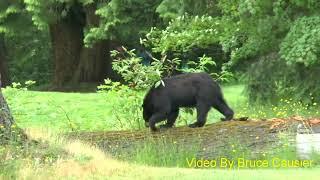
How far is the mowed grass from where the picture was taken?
14.1m

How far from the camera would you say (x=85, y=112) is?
18.5m

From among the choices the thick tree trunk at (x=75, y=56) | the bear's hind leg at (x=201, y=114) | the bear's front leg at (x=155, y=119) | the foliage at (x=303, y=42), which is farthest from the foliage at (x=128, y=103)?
the thick tree trunk at (x=75, y=56)

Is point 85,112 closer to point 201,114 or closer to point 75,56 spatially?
point 201,114

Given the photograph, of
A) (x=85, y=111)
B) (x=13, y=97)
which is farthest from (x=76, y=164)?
(x=85, y=111)

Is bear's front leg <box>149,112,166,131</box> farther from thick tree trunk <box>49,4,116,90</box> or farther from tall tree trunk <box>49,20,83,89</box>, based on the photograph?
tall tree trunk <box>49,20,83,89</box>

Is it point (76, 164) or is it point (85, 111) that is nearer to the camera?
point (76, 164)

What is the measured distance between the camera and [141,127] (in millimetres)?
12656

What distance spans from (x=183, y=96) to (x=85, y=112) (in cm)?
772

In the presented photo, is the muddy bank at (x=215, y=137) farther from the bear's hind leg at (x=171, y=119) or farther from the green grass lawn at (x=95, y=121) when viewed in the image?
the green grass lawn at (x=95, y=121)

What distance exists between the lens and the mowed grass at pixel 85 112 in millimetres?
14109

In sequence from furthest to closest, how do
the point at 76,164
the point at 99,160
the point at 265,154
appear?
the point at 265,154 < the point at 99,160 < the point at 76,164

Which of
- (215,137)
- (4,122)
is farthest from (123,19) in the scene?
(4,122)

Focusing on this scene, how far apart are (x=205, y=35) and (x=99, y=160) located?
401 inches

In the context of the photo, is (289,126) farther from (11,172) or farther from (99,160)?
(11,172)
